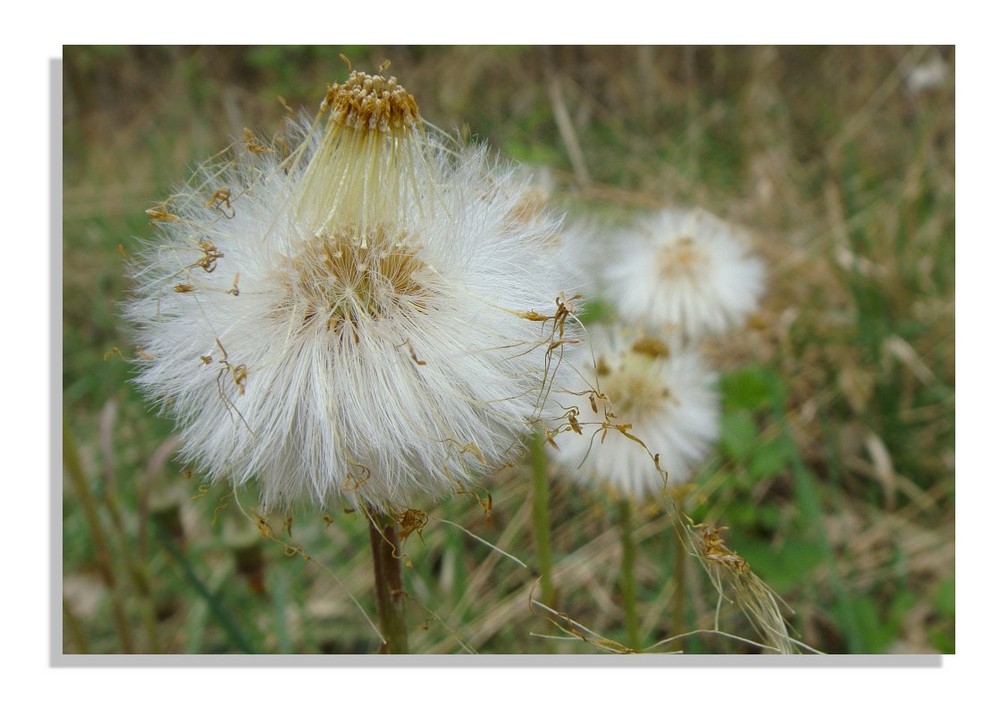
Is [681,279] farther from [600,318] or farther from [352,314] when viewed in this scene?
[352,314]

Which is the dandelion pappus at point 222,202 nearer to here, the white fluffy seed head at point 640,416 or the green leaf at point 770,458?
the white fluffy seed head at point 640,416

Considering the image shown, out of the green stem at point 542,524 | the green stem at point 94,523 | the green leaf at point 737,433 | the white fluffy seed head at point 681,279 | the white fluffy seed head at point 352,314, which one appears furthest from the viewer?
the green leaf at point 737,433

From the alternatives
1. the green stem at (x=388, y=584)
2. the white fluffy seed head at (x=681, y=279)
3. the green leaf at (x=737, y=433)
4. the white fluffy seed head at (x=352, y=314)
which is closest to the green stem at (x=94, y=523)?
the white fluffy seed head at (x=352, y=314)

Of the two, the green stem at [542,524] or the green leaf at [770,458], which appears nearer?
the green stem at [542,524]

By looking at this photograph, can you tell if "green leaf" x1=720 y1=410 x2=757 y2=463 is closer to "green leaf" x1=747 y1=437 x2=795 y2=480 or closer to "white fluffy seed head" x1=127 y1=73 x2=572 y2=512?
"green leaf" x1=747 y1=437 x2=795 y2=480

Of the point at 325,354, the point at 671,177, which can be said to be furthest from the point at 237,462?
the point at 671,177

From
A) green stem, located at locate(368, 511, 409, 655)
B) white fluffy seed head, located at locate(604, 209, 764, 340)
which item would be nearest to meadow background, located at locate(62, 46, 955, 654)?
white fluffy seed head, located at locate(604, 209, 764, 340)

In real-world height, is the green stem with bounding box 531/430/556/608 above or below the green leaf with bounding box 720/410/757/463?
below
